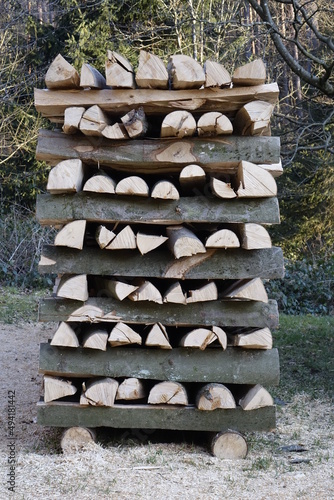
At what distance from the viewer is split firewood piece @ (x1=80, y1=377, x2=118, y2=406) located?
3.61 metres

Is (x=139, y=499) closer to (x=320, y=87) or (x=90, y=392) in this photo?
(x=90, y=392)

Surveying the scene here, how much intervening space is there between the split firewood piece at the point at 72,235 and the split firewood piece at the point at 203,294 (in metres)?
0.72

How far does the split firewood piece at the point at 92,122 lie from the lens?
3479 mm

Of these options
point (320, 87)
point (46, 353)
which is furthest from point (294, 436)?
point (320, 87)

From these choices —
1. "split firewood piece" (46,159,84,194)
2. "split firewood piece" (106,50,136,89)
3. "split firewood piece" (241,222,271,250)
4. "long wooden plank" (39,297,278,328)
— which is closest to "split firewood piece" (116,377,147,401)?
"long wooden plank" (39,297,278,328)

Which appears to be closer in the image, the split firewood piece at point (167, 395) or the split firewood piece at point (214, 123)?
Result: the split firewood piece at point (214, 123)

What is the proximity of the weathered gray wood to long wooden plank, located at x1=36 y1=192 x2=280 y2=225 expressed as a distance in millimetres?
1142

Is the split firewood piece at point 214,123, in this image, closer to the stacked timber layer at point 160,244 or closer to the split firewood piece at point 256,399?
the stacked timber layer at point 160,244

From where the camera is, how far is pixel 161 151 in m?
3.58

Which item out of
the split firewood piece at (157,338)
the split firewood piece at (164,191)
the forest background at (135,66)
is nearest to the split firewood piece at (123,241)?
the split firewood piece at (164,191)

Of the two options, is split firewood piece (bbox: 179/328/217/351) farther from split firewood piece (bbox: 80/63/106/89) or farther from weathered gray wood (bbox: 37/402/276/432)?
split firewood piece (bbox: 80/63/106/89)

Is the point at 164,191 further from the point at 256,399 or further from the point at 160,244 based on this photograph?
the point at 256,399

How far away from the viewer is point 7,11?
45.9ft

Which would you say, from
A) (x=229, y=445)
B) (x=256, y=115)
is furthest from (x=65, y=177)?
(x=229, y=445)
